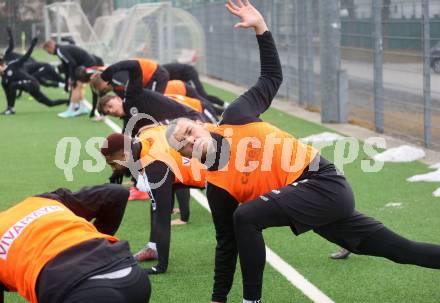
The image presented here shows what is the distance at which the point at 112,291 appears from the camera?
4.21 m

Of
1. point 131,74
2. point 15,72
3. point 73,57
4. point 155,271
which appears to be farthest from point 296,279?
point 15,72

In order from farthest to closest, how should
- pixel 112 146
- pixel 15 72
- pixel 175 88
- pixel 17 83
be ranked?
pixel 15 72, pixel 17 83, pixel 175 88, pixel 112 146

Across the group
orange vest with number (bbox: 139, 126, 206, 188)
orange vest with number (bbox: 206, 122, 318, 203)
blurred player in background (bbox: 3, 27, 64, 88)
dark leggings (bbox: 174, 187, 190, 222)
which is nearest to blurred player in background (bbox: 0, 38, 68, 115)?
blurred player in background (bbox: 3, 27, 64, 88)

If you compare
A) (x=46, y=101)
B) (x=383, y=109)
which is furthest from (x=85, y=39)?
(x=383, y=109)

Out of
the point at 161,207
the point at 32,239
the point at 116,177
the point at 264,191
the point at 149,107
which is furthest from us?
the point at 149,107

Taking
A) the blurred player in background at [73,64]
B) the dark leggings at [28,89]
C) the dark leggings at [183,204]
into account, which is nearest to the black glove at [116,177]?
the dark leggings at [183,204]

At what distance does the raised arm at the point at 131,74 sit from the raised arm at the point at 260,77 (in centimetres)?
339

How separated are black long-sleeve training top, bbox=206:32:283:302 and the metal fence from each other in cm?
749

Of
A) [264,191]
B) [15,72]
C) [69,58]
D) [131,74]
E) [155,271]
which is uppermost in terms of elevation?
[131,74]

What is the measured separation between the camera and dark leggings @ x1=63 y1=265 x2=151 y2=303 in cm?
416

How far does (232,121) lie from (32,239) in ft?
5.45

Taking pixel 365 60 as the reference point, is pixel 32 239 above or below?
above

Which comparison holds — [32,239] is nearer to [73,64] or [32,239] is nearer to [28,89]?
[73,64]

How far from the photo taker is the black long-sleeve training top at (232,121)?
5.53 meters
